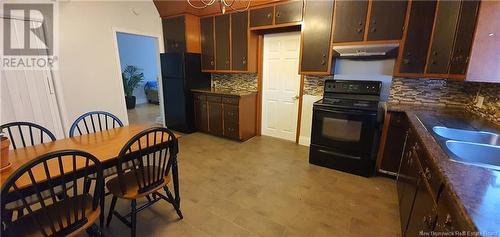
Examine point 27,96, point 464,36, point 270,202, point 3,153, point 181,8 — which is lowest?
point 270,202

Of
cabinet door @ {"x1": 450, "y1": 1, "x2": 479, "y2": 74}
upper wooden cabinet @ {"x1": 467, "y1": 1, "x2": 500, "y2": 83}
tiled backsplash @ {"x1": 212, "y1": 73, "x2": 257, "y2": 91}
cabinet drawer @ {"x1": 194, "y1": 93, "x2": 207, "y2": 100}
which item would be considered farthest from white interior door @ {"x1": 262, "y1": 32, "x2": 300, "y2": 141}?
upper wooden cabinet @ {"x1": 467, "y1": 1, "x2": 500, "y2": 83}

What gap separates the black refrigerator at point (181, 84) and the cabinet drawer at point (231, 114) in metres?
0.86

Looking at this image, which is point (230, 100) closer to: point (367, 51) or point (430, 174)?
point (367, 51)

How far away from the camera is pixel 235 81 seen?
4.20 metres

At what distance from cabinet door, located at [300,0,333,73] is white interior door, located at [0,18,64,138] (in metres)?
3.50

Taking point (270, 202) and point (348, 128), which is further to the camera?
point (348, 128)

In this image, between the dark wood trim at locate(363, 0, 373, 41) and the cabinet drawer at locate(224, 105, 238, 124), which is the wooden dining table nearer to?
the cabinet drawer at locate(224, 105, 238, 124)

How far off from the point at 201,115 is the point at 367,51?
2909mm

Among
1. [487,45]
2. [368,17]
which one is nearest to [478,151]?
[487,45]

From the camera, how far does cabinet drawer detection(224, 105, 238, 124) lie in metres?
3.65

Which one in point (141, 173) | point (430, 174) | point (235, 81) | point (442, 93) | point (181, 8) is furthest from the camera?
point (235, 81)

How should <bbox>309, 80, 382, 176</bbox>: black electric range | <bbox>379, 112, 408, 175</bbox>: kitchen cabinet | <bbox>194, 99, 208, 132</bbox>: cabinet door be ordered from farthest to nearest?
<bbox>194, 99, 208, 132</bbox>: cabinet door, <bbox>309, 80, 382, 176</bbox>: black electric range, <bbox>379, 112, 408, 175</bbox>: kitchen cabinet

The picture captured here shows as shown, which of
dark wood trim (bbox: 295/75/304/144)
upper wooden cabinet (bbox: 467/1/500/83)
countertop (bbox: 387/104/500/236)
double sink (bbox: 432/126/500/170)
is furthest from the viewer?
dark wood trim (bbox: 295/75/304/144)

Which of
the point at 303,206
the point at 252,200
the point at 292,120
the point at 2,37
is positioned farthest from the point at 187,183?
the point at 2,37
